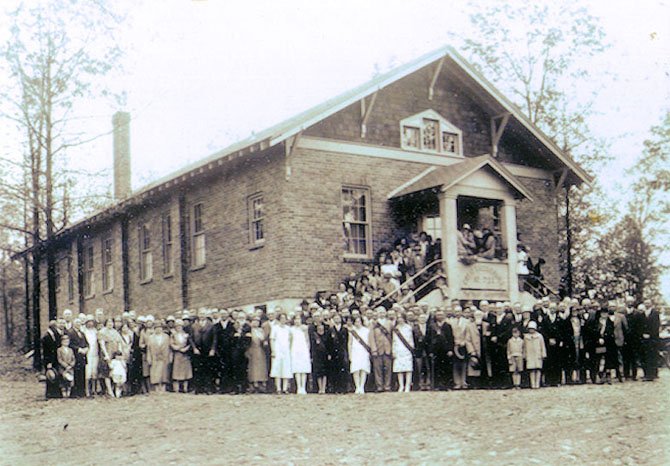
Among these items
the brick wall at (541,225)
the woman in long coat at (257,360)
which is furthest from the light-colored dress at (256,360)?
the brick wall at (541,225)

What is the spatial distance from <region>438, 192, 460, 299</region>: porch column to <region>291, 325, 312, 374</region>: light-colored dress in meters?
4.84

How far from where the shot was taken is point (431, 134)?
25438 millimetres

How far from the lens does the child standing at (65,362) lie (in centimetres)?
1747

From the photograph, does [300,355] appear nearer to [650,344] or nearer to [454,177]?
[454,177]

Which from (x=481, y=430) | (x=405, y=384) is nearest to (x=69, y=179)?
(x=405, y=384)

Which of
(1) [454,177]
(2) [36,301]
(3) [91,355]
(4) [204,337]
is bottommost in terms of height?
(3) [91,355]

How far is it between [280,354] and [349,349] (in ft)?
4.35

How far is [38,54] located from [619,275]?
84.4ft

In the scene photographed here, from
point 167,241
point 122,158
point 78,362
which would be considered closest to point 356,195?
point 167,241

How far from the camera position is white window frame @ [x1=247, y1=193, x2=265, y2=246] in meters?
22.9

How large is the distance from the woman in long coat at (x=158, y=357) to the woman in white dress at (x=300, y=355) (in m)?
2.59

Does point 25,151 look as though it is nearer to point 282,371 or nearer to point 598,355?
point 282,371

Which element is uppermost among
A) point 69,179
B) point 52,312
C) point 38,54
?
point 38,54

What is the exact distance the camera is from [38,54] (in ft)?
74.0
